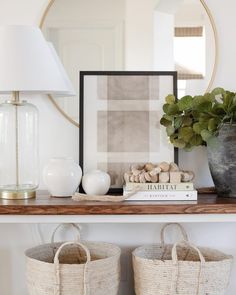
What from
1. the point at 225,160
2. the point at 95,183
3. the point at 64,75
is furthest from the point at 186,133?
the point at 64,75

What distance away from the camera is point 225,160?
1.45 meters

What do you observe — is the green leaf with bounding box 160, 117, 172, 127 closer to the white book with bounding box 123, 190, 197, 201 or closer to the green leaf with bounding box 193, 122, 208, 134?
the green leaf with bounding box 193, 122, 208, 134

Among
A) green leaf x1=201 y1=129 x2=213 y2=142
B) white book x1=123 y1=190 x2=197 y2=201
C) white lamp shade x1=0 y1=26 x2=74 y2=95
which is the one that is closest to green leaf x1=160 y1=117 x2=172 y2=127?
green leaf x1=201 y1=129 x2=213 y2=142

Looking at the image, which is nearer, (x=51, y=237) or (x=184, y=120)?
(x=184, y=120)

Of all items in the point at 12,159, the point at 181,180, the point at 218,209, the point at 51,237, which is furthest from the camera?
the point at 51,237

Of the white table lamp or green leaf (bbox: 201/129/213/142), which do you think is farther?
green leaf (bbox: 201/129/213/142)

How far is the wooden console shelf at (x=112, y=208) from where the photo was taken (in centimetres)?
134

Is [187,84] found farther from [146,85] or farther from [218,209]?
[218,209]

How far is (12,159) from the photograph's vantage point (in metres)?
1.58

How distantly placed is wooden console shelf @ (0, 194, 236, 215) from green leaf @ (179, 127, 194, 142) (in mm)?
249

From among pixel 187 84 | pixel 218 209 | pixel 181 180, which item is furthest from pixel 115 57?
pixel 218 209

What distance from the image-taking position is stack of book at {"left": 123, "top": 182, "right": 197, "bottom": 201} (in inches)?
→ 56.5

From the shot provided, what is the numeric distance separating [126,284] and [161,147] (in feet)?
1.82

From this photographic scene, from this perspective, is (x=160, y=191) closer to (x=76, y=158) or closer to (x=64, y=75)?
(x=76, y=158)
